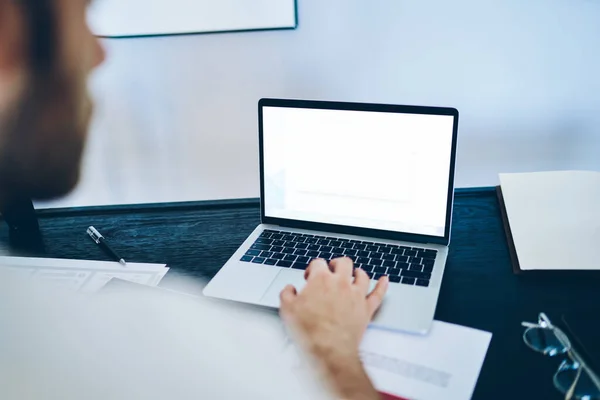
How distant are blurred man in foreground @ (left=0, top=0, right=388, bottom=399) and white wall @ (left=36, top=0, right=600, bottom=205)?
18.0 inches

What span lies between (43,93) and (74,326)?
0.63 feet

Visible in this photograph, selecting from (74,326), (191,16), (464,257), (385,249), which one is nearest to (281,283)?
(385,249)

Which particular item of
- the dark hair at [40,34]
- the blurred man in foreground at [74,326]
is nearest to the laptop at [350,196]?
the blurred man in foreground at [74,326]

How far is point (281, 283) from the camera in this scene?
2.62 feet

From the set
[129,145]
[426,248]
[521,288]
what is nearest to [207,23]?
[129,145]

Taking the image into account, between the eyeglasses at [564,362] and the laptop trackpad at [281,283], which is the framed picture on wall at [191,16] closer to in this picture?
the laptop trackpad at [281,283]

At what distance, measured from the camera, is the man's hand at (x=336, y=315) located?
1.91ft

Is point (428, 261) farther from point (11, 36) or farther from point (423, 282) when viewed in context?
point (11, 36)

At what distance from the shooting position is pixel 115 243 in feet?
3.17

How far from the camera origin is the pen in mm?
898

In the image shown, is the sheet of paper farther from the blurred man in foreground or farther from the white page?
the white page

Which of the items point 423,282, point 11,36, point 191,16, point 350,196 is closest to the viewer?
point 11,36

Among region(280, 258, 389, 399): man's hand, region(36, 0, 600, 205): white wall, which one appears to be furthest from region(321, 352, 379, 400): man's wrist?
region(36, 0, 600, 205): white wall

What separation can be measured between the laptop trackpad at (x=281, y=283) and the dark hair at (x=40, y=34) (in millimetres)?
431
